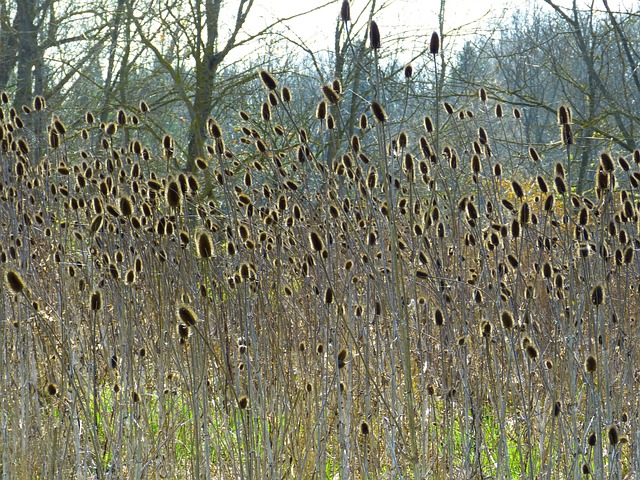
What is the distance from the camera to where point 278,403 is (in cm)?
293

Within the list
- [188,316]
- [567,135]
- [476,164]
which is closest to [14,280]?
[188,316]

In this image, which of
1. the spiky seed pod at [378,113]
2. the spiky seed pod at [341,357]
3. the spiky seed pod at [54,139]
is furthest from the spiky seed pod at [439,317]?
the spiky seed pod at [54,139]

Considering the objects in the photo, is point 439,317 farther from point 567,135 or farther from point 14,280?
point 14,280

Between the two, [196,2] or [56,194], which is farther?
[196,2]

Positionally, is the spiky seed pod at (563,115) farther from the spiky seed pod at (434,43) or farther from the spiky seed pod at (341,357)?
the spiky seed pod at (341,357)

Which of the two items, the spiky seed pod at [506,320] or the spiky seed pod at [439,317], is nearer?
the spiky seed pod at [506,320]

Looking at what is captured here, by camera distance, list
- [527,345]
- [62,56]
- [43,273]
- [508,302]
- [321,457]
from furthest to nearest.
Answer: [62,56] → [43,273] → [508,302] → [321,457] → [527,345]

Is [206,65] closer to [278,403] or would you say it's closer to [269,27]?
[269,27]

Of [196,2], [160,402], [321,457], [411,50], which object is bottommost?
[321,457]

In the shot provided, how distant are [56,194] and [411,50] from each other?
6255 millimetres

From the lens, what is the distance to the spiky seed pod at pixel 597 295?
7.69 ft

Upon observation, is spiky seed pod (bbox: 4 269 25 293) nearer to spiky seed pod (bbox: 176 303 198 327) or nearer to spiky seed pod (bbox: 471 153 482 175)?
spiky seed pod (bbox: 176 303 198 327)

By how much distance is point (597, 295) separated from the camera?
2359mm

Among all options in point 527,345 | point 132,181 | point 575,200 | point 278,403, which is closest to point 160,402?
point 278,403
